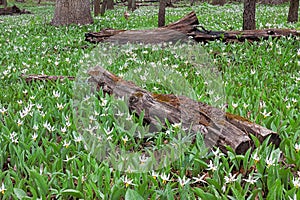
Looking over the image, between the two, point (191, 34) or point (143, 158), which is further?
point (191, 34)

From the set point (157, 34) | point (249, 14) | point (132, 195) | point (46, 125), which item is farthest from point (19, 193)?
point (249, 14)

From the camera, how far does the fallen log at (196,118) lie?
2930 mm

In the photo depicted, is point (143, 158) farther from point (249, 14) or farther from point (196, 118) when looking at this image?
point (249, 14)

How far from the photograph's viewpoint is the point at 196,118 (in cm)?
327

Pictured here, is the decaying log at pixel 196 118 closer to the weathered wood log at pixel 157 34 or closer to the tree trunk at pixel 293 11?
the weathered wood log at pixel 157 34

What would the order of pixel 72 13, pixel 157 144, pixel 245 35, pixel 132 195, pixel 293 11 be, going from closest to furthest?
pixel 132 195 < pixel 157 144 < pixel 245 35 < pixel 293 11 < pixel 72 13

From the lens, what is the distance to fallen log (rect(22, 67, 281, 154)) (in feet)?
9.61

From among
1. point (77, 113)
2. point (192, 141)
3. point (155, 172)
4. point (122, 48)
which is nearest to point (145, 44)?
point (122, 48)

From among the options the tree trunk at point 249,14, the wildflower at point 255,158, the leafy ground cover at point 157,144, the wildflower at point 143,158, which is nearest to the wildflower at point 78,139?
the leafy ground cover at point 157,144

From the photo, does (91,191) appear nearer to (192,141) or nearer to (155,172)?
(155,172)

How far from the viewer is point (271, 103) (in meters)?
4.04

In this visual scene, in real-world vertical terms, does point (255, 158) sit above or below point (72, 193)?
above

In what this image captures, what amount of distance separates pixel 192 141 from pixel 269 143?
24.9 inches

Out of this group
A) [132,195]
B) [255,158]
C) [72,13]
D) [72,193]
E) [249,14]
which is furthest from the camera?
[72,13]
